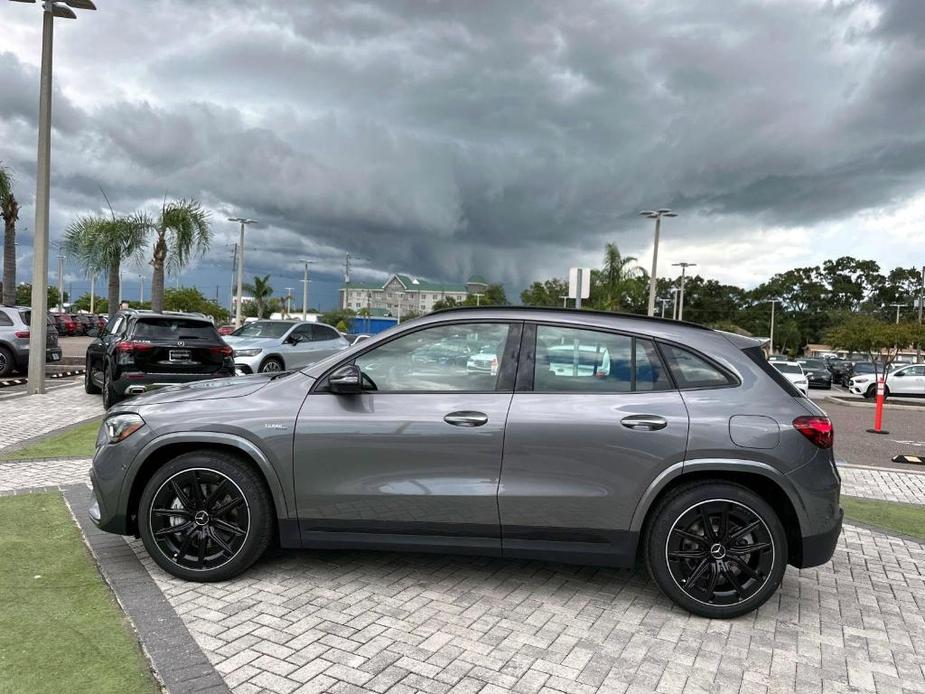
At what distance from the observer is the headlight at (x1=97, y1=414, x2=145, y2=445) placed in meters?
3.82

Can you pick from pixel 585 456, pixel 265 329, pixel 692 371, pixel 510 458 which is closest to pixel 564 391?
pixel 585 456

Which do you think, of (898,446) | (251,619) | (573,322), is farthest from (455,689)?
(898,446)

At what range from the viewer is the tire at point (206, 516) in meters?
3.75

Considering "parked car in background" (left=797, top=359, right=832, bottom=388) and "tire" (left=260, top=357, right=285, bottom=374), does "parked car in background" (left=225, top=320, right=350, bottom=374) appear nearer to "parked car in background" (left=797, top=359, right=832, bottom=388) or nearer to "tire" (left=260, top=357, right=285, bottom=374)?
"tire" (left=260, top=357, right=285, bottom=374)

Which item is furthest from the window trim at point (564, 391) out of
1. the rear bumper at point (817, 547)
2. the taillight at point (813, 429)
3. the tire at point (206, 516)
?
the tire at point (206, 516)

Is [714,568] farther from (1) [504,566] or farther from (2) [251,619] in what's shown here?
(2) [251,619]

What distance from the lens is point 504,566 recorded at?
14.1 feet

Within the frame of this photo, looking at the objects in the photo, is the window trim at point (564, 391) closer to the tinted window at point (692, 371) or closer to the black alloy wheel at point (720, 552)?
the tinted window at point (692, 371)

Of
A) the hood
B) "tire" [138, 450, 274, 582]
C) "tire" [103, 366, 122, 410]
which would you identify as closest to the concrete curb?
"tire" [138, 450, 274, 582]

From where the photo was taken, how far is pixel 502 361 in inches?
148

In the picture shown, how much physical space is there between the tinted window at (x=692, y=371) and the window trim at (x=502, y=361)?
84 cm

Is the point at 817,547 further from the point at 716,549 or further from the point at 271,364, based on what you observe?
the point at 271,364

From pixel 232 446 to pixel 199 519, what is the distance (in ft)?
1.55

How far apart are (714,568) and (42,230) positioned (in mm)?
A: 13732
